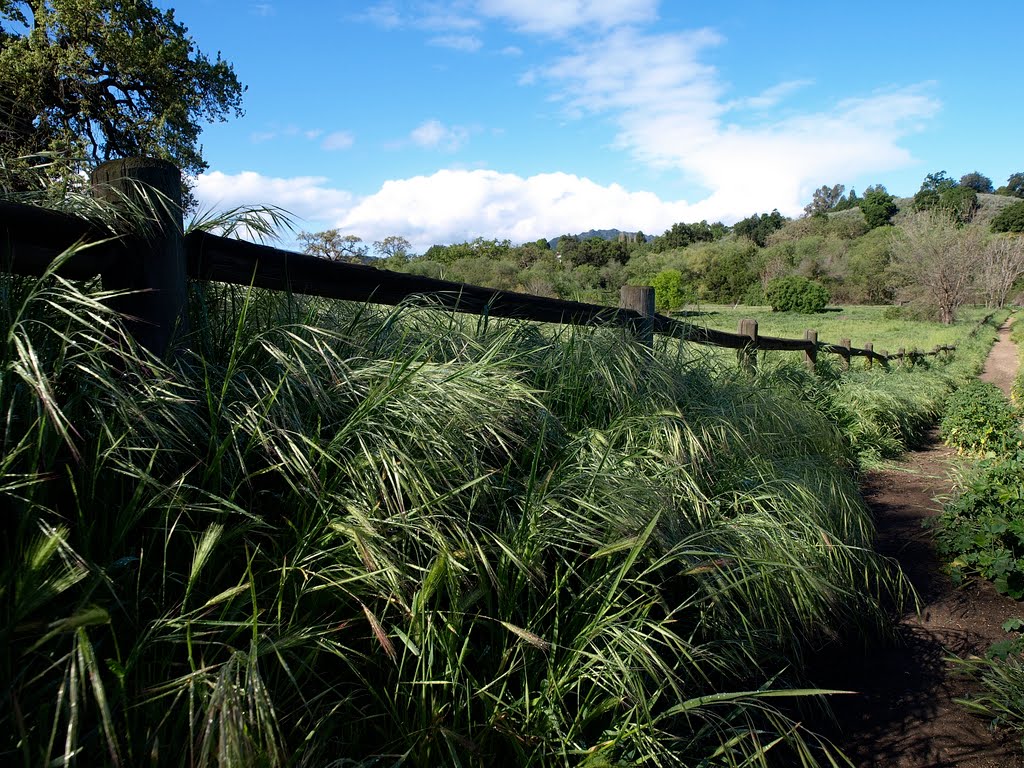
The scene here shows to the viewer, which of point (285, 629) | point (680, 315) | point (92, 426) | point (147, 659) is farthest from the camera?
point (680, 315)

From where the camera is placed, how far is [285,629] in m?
1.76

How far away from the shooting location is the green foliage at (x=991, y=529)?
341 centimetres

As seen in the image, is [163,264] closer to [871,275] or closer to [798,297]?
[798,297]

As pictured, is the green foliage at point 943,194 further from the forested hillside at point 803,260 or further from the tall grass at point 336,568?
the tall grass at point 336,568

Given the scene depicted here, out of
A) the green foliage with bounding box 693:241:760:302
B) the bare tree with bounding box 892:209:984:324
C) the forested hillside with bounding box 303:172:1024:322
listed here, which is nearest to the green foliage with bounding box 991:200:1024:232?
the forested hillside with bounding box 303:172:1024:322

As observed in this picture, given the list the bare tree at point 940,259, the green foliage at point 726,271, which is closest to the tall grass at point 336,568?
the bare tree at point 940,259

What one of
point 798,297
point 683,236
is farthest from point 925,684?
point 683,236

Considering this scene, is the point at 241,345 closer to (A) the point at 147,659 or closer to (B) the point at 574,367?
(A) the point at 147,659

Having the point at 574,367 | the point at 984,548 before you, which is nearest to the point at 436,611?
the point at 574,367

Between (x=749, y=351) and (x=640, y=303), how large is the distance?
6.79ft

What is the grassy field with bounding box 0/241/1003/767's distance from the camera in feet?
4.87

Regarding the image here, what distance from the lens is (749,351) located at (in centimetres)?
639

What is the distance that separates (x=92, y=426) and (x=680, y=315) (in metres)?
5.78

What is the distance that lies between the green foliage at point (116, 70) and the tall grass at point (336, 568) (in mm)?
18746
